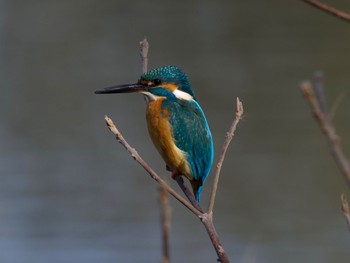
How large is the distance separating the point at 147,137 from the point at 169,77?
436 cm

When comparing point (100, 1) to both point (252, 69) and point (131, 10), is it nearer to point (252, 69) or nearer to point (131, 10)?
point (131, 10)

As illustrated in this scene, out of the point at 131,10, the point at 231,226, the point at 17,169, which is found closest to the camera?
the point at 231,226

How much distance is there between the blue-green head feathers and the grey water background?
259cm

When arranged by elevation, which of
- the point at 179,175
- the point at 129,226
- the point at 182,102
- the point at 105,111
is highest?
the point at 182,102

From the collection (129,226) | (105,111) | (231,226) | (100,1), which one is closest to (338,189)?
(231,226)

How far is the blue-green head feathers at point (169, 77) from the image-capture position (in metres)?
2.56

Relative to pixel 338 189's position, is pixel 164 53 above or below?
above

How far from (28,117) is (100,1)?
152 inches

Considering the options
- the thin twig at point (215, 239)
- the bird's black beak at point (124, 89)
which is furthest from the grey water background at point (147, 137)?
the thin twig at point (215, 239)

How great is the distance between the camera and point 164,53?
8.80m

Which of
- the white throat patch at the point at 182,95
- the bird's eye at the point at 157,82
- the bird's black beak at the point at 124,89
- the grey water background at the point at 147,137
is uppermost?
the bird's eye at the point at 157,82

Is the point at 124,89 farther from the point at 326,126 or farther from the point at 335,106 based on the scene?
the point at 326,126

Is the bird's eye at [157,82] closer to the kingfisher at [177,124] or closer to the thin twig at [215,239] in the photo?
the kingfisher at [177,124]

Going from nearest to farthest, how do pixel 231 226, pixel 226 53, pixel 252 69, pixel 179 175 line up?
pixel 179 175, pixel 231 226, pixel 252 69, pixel 226 53
